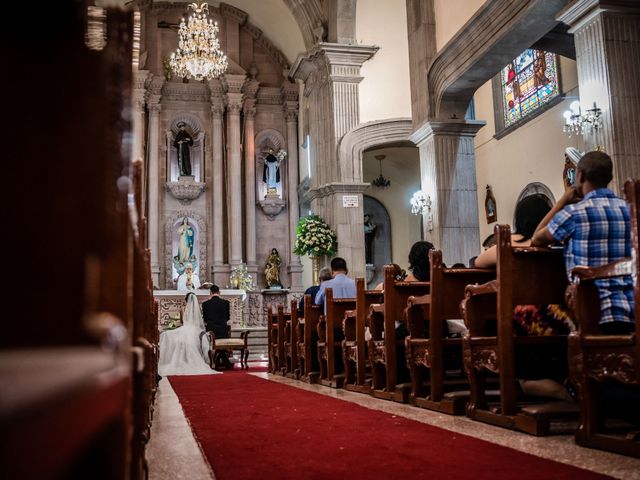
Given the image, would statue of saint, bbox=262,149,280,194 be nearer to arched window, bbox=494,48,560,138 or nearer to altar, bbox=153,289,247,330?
altar, bbox=153,289,247,330

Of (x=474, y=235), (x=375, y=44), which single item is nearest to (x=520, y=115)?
(x=375, y=44)

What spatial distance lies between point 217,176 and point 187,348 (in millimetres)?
8000

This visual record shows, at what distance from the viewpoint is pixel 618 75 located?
6512 millimetres

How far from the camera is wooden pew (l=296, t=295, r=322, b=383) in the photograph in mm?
7855

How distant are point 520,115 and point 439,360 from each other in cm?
1121

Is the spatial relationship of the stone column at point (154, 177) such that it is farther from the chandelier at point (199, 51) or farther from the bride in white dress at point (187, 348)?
the bride in white dress at point (187, 348)

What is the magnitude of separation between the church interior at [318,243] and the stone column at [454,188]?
3 cm

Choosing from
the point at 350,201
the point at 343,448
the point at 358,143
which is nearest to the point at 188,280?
the point at 350,201

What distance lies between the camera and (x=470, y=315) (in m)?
3.94

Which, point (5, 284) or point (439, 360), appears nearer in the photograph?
point (5, 284)

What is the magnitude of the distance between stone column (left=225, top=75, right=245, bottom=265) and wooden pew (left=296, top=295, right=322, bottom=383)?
995cm

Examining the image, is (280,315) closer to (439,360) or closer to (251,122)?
(439,360)

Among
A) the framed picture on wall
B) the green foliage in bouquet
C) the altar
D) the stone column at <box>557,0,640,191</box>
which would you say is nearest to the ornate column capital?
the stone column at <box>557,0,640,191</box>

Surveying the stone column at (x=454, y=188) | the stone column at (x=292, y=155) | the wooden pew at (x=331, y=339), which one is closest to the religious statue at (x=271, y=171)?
the stone column at (x=292, y=155)
